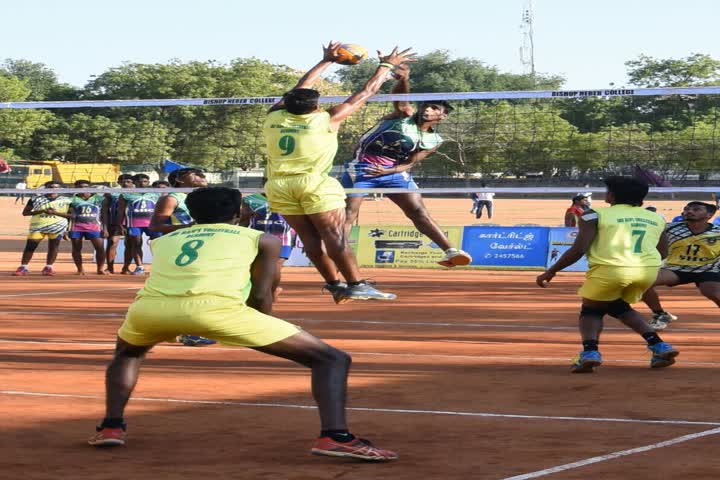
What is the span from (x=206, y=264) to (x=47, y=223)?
18131 mm

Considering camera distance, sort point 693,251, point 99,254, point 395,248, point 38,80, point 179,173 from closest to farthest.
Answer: point 693,251 → point 179,173 → point 99,254 → point 395,248 → point 38,80

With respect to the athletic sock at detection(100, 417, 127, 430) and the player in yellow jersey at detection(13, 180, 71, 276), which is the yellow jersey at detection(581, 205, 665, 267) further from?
the player in yellow jersey at detection(13, 180, 71, 276)

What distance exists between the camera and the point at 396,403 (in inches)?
308

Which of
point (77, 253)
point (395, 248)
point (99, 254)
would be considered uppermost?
point (77, 253)

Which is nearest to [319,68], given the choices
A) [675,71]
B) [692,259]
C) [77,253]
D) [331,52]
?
[331,52]

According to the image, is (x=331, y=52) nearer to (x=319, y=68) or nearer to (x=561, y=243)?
(x=319, y=68)

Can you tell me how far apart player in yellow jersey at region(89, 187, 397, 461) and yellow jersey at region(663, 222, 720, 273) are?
709 centimetres

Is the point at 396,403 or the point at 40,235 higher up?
the point at 396,403

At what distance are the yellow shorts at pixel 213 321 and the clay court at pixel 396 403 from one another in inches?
23.9

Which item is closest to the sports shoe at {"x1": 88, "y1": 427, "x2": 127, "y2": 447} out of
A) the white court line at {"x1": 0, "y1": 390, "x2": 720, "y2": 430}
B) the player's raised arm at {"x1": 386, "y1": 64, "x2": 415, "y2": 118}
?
the white court line at {"x1": 0, "y1": 390, "x2": 720, "y2": 430}

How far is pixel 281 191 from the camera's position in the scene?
10344 millimetres

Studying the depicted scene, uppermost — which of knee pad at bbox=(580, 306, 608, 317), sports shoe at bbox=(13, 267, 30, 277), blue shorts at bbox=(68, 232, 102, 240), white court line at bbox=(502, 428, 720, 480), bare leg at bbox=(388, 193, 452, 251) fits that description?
bare leg at bbox=(388, 193, 452, 251)

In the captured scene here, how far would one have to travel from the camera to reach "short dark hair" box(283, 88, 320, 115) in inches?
393

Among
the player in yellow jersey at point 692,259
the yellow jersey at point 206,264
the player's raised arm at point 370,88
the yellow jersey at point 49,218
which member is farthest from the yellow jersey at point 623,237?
the yellow jersey at point 49,218
